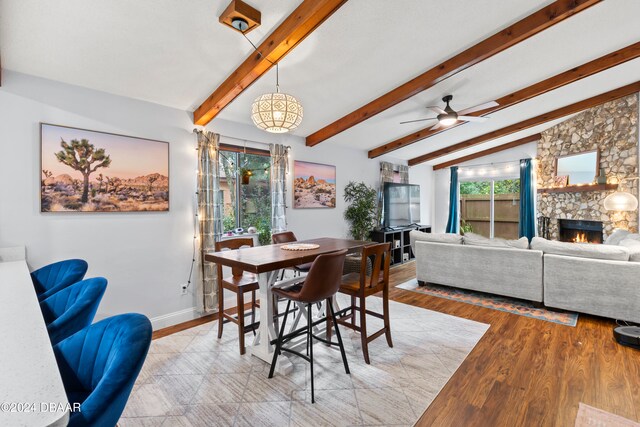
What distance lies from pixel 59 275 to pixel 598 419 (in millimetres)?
3606

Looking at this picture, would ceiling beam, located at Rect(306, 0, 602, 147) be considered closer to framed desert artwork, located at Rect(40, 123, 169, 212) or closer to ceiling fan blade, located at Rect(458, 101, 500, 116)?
ceiling fan blade, located at Rect(458, 101, 500, 116)

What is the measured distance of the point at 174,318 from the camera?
3430mm

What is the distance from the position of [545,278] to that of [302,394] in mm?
3213

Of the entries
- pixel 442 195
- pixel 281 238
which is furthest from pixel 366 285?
pixel 442 195

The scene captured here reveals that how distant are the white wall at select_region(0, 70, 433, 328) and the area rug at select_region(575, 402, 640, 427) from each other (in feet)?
11.8

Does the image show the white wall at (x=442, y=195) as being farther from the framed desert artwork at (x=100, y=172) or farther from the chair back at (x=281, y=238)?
the framed desert artwork at (x=100, y=172)

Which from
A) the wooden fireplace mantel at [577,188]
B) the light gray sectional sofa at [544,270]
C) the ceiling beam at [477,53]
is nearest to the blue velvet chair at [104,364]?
the ceiling beam at [477,53]

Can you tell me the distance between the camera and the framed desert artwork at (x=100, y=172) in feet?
8.74

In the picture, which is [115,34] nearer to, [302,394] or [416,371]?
[302,394]

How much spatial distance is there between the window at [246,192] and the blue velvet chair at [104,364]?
3009 millimetres

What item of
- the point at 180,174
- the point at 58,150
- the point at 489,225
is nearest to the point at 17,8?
the point at 58,150

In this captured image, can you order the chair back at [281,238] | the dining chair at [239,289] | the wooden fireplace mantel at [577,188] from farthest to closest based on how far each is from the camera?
the wooden fireplace mantel at [577,188] < the chair back at [281,238] < the dining chair at [239,289]

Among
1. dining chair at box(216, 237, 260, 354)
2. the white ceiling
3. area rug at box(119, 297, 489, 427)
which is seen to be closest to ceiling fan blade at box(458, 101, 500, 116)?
the white ceiling

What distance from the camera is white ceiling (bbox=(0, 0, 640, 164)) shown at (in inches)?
85.7
